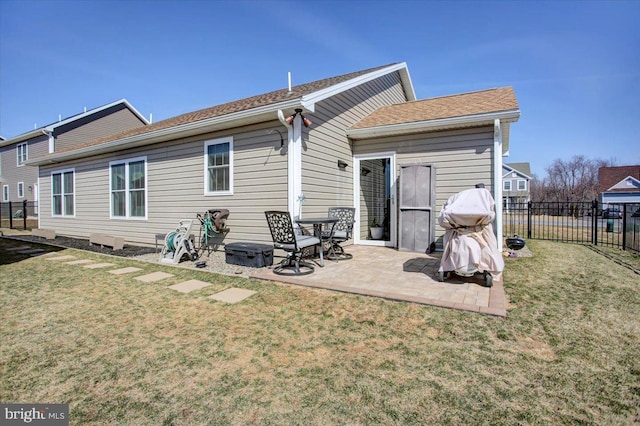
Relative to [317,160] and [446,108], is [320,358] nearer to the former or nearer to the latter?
[317,160]

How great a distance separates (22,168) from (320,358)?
28443 mm

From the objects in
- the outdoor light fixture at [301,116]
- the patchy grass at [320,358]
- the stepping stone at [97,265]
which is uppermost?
the outdoor light fixture at [301,116]

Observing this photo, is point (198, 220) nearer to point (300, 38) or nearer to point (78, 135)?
point (300, 38)

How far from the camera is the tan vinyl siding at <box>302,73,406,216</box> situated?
613cm

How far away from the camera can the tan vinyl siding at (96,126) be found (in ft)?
59.2

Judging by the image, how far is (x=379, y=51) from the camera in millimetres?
12539

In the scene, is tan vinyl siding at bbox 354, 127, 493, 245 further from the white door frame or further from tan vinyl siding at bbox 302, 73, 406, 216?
tan vinyl siding at bbox 302, 73, 406, 216

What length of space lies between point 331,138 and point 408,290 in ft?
13.6

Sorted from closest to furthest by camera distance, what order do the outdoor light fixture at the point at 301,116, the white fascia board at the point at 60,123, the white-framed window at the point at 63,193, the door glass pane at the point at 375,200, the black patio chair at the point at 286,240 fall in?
1. the black patio chair at the point at 286,240
2. the outdoor light fixture at the point at 301,116
3. the door glass pane at the point at 375,200
4. the white-framed window at the point at 63,193
5. the white fascia board at the point at 60,123

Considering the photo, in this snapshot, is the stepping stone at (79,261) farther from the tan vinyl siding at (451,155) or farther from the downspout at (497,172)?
the downspout at (497,172)

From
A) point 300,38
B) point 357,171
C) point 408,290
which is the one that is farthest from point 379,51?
point 408,290

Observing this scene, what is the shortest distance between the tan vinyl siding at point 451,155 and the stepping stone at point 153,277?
525 cm

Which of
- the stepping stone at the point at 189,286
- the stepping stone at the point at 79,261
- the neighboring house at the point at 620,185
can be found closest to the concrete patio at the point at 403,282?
the stepping stone at the point at 189,286

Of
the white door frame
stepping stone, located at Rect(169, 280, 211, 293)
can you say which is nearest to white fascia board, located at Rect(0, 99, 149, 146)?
the white door frame
